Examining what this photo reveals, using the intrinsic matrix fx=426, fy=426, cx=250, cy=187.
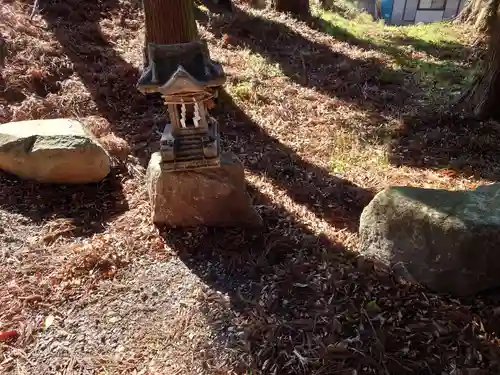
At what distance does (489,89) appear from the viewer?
6094 mm

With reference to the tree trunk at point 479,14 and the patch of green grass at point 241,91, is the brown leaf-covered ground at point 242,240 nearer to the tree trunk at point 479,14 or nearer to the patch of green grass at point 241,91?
the patch of green grass at point 241,91

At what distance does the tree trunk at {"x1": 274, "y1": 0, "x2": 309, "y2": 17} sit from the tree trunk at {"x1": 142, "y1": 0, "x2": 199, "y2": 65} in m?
4.90

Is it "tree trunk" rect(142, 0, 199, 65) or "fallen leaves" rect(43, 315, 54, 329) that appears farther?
"tree trunk" rect(142, 0, 199, 65)

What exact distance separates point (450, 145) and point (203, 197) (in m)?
3.60

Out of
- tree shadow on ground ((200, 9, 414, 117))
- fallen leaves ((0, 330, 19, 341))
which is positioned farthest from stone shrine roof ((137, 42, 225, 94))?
tree shadow on ground ((200, 9, 414, 117))

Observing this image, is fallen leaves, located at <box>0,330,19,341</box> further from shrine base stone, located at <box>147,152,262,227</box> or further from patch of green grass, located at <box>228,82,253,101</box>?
patch of green grass, located at <box>228,82,253,101</box>

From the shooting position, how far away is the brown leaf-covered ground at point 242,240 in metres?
3.19

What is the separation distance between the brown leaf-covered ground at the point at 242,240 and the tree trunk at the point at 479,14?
3018 mm

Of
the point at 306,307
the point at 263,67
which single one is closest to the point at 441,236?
the point at 306,307

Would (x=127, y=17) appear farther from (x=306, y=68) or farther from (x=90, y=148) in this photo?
(x=90, y=148)

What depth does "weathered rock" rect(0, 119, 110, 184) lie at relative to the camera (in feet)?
15.5

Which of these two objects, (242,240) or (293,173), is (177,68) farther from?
(293,173)

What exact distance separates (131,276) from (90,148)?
1723 millimetres

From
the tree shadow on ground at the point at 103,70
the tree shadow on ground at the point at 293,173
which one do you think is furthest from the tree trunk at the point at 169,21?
the tree shadow on ground at the point at 293,173
